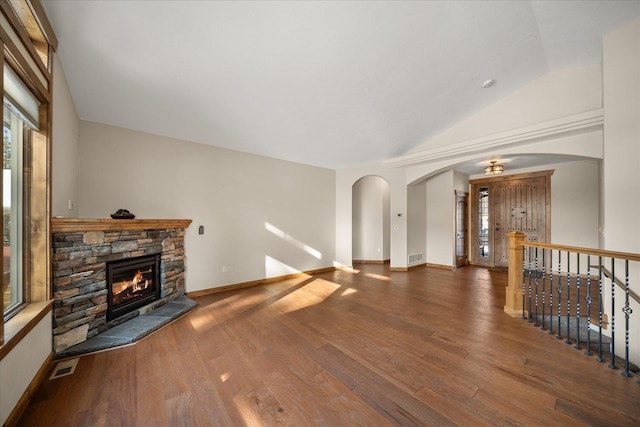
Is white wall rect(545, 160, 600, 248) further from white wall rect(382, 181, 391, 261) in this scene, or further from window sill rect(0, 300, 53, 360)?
window sill rect(0, 300, 53, 360)

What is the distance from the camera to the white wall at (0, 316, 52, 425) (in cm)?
149

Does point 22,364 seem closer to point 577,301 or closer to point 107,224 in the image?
point 107,224

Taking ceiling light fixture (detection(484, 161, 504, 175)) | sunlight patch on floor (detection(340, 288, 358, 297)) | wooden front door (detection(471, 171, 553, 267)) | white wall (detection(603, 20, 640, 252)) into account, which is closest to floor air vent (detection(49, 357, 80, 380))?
sunlight patch on floor (detection(340, 288, 358, 297))

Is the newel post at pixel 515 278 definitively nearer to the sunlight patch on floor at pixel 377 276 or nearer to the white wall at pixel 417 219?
the sunlight patch on floor at pixel 377 276

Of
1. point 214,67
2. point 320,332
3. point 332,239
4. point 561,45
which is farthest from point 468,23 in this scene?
point 332,239

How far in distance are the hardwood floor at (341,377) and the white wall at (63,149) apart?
1599 millimetres

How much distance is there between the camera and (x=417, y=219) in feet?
21.2

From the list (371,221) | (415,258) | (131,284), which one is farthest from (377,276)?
(131,284)

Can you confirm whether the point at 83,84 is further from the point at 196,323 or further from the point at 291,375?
the point at 291,375

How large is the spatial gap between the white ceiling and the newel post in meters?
2.36

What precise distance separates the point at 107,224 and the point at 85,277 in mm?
570

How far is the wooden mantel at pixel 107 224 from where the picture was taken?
2.27 meters

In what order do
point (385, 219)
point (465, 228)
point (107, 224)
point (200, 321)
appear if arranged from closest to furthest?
point (107, 224) < point (200, 321) < point (465, 228) < point (385, 219)

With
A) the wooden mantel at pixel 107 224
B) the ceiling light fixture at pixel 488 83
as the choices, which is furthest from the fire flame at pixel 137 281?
the ceiling light fixture at pixel 488 83
